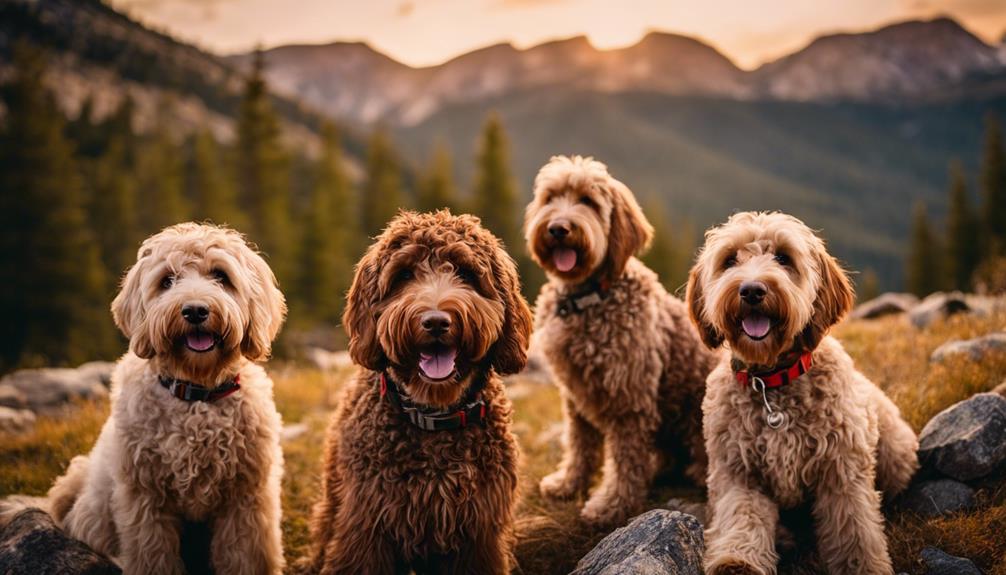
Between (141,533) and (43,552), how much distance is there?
715 millimetres

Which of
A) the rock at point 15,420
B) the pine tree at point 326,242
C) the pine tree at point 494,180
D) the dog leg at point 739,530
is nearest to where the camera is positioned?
the dog leg at point 739,530

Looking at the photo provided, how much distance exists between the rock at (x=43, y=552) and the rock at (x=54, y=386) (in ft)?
15.6

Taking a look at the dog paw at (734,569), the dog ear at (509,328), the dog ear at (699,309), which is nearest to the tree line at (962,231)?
the dog ear at (699,309)

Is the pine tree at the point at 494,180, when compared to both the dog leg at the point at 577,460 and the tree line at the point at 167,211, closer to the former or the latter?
the tree line at the point at 167,211

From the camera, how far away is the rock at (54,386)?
8883 mm

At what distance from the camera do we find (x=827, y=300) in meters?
4.15

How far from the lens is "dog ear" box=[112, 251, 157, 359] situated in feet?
13.4

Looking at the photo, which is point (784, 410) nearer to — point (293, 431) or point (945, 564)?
point (945, 564)

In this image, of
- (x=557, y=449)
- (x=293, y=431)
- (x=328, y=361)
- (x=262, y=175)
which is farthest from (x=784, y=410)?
(x=262, y=175)

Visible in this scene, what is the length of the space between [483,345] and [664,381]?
2.42 m

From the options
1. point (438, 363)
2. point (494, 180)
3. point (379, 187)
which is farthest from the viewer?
point (379, 187)

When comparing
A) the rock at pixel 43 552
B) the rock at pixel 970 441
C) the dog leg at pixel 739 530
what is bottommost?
the rock at pixel 43 552

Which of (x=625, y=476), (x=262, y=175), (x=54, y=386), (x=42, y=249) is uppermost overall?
(x=262, y=175)

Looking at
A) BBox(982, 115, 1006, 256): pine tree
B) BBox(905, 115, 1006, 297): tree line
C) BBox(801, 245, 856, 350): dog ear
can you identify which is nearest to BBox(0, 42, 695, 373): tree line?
BBox(801, 245, 856, 350): dog ear
